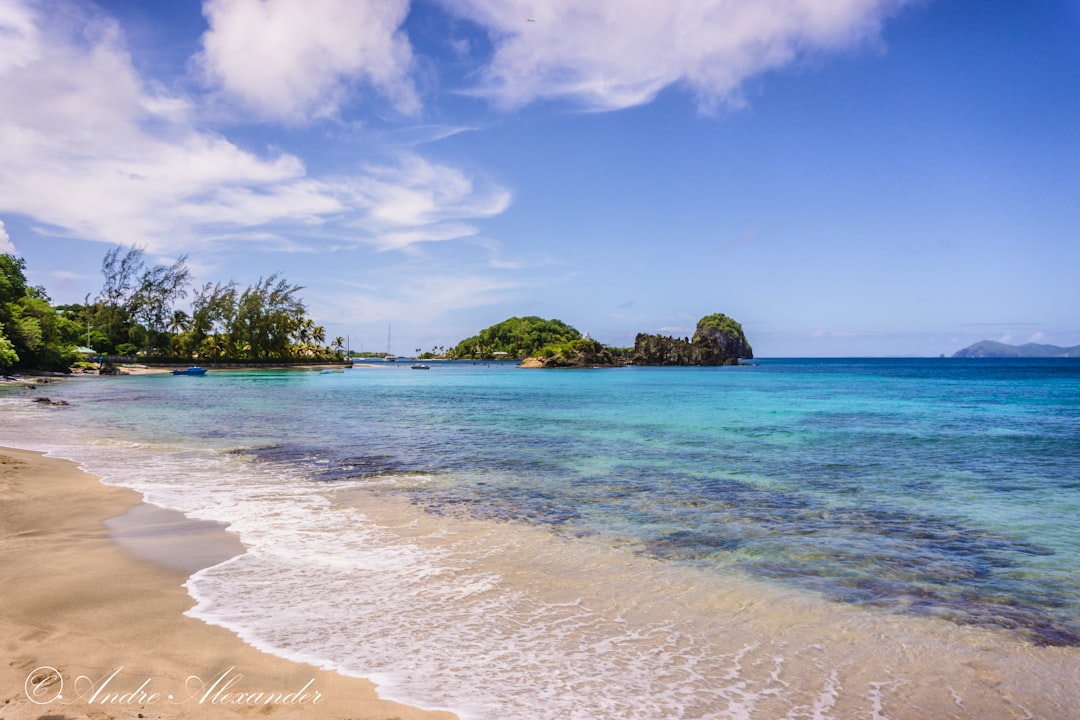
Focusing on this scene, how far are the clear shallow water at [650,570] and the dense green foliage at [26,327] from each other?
1927 inches

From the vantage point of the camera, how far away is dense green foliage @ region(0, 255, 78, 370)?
182 ft

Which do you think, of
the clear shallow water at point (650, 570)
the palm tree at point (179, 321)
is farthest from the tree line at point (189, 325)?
the clear shallow water at point (650, 570)

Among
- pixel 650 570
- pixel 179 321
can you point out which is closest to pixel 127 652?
pixel 650 570

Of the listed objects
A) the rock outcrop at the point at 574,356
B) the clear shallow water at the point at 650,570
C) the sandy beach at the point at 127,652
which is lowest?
the clear shallow water at the point at 650,570

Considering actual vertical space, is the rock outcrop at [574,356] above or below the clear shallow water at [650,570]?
above

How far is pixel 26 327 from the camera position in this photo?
56281 mm

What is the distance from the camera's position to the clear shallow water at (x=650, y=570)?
15.8 ft

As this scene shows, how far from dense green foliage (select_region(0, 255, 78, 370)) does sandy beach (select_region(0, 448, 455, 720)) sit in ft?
184

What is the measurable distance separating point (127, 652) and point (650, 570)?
5582 mm

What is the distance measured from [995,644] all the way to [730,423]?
21980 mm

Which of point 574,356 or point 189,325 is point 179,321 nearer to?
point 189,325

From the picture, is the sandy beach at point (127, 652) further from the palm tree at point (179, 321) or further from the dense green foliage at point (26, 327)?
the palm tree at point (179, 321)

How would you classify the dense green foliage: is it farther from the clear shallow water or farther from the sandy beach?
the sandy beach

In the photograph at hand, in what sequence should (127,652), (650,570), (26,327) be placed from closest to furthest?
(127,652), (650,570), (26,327)
